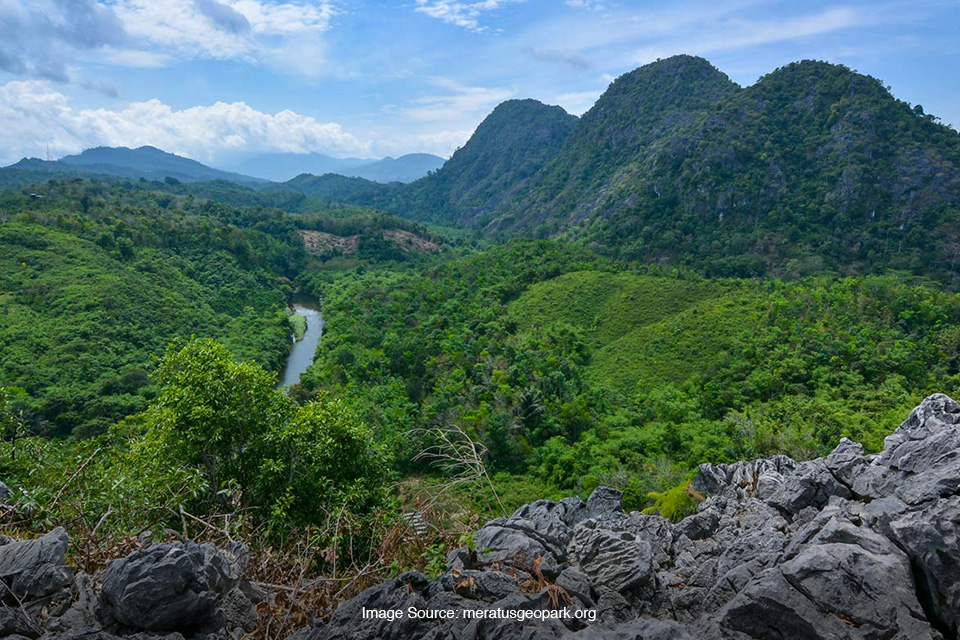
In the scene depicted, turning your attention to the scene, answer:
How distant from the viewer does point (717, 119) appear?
78938 millimetres

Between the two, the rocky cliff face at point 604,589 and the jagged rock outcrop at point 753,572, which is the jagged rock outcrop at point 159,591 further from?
the jagged rock outcrop at point 753,572

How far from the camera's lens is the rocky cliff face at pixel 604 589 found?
16.9 ft

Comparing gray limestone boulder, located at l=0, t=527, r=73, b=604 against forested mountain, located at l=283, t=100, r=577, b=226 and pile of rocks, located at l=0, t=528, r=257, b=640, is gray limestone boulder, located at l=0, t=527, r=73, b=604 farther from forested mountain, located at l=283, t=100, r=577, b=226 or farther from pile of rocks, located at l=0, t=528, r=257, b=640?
forested mountain, located at l=283, t=100, r=577, b=226

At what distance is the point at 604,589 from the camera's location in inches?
271

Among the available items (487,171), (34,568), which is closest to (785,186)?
(34,568)

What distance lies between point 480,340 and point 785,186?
172ft

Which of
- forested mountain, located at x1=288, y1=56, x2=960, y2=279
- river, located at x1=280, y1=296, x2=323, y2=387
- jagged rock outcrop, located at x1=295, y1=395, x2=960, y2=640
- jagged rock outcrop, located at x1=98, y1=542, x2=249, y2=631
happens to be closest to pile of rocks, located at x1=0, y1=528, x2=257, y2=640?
jagged rock outcrop, located at x1=98, y1=542, x2=249, y2=631

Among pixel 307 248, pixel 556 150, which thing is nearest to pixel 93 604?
pixel 307 248

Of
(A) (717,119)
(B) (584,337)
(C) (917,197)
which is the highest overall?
(A) (717,119)

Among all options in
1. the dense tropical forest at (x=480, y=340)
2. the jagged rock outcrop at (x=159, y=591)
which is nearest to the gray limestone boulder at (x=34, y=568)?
the jagged rock outcrop at (x=159, y=591)

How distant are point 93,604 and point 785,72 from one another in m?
100

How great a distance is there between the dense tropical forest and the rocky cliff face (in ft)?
3.10

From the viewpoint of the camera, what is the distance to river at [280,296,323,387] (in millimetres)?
43812

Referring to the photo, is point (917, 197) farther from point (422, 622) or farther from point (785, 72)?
point (422, 622)
